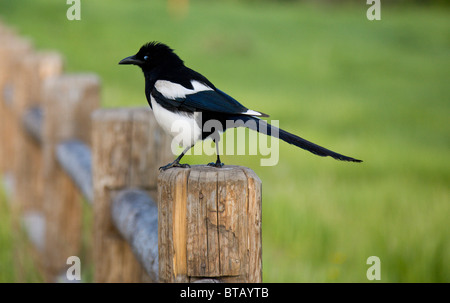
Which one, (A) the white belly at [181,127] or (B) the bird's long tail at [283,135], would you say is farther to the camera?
(A) the white belly at [181,127]

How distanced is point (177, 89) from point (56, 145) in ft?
5.81

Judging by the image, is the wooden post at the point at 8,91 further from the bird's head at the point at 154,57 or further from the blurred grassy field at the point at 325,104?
the bird's head at the point at 154,57

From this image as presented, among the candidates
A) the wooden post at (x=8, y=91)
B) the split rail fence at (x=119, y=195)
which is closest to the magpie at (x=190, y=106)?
the split rail fence at (x=119, y=195)

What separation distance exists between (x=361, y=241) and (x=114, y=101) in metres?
3.83

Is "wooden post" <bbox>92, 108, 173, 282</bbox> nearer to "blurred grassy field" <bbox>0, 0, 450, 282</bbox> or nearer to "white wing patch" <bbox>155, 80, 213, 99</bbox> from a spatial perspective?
"blurred grassy field" <bbox>0, 0, 450, 282</bbox>

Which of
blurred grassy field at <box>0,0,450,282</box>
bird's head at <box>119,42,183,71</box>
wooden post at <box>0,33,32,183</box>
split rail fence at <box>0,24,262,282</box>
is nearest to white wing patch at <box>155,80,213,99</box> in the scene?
bird's head at <box>119,42,183,71</box>

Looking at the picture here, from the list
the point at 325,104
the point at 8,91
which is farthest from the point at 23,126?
the point at 325,104

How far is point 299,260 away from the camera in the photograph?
10.7ft

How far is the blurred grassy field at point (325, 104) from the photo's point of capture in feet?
11.3

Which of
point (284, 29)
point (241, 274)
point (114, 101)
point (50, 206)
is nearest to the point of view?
point (241, 274)

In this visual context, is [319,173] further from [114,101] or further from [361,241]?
[114,101]

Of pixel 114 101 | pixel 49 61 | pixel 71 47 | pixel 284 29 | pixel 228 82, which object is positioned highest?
pixel 284 29

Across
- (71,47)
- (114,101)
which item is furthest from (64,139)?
(71,47)

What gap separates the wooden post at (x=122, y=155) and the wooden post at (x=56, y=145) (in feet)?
3.23
